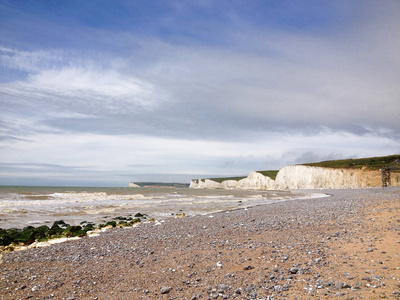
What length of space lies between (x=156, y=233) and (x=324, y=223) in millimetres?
7128

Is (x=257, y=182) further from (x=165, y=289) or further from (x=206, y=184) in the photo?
(x=165, y=289)

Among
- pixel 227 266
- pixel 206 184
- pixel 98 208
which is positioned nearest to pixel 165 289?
pixel 227 266

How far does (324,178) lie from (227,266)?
88532mm

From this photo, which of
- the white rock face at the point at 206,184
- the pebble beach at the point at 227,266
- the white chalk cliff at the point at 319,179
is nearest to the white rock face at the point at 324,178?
the white chalk cliff at the point at 319,179

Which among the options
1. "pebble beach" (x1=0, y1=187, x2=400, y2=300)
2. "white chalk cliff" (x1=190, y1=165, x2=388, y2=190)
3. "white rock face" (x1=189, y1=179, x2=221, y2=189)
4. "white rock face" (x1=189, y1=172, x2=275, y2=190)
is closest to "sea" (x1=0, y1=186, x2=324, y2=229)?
"pebble beach" (x1=0, y1=187, x2=400, y2=300)

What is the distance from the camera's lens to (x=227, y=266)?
7098 mm

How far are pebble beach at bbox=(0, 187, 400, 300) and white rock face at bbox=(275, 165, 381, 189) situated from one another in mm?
76977

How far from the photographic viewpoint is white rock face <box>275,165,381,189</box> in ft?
254

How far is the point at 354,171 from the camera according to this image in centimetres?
8212

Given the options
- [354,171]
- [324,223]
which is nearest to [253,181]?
[354,171]

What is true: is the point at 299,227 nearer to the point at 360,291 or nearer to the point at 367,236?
the point at 367,236

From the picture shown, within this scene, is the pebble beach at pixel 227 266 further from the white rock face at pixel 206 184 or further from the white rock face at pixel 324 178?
the white rock face at pixel 206 184

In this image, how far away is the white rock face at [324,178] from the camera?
77562 millimetres

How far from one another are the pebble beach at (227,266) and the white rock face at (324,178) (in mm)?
76977
